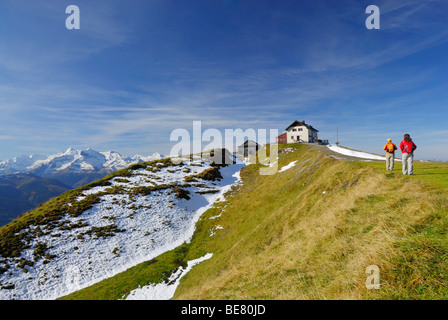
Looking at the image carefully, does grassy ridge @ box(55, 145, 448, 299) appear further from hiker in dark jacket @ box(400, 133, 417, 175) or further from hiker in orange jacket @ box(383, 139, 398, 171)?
hiker in dark jacket @ box(400, 133, 417, 175)

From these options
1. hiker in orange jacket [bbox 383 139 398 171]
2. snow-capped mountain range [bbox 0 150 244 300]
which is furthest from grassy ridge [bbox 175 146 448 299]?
snow-capped mountain range [bbox 0 150 244 300]

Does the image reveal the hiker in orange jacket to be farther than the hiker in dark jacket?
Yes

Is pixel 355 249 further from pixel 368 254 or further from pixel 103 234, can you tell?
pixel 103 234

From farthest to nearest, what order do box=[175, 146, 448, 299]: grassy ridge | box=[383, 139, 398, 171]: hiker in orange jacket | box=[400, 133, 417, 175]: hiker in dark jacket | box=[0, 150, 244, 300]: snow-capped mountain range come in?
box=[0, 150, 244, 300]: snow-capped mountain range
box=[383, 139, 398, 171]: hiker in orange jacket
box=[400, 133, 417, 175]: hiker in dark jacket
box=[175, 146, 448, 299]: grassy ridge

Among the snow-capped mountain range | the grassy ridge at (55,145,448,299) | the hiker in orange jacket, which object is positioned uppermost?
the hiker in orange jacket

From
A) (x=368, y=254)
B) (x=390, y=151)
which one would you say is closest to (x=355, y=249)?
(x=368, y=254)

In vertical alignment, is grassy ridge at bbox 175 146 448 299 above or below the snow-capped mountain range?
above

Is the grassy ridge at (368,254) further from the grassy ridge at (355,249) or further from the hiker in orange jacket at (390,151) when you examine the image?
the hiker in orange jacket at (390,151)

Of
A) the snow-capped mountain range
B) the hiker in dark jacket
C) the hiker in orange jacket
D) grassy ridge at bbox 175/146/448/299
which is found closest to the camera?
grassy ridge at bbox 175/146/448/299

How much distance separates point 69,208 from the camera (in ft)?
117

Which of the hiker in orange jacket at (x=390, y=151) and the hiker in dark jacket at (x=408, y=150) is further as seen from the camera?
the hiker in orange jacket at (x=390, y=151)

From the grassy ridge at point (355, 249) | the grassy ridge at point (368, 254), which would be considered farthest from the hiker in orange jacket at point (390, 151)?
the grassy ridge at point (368, 254)
